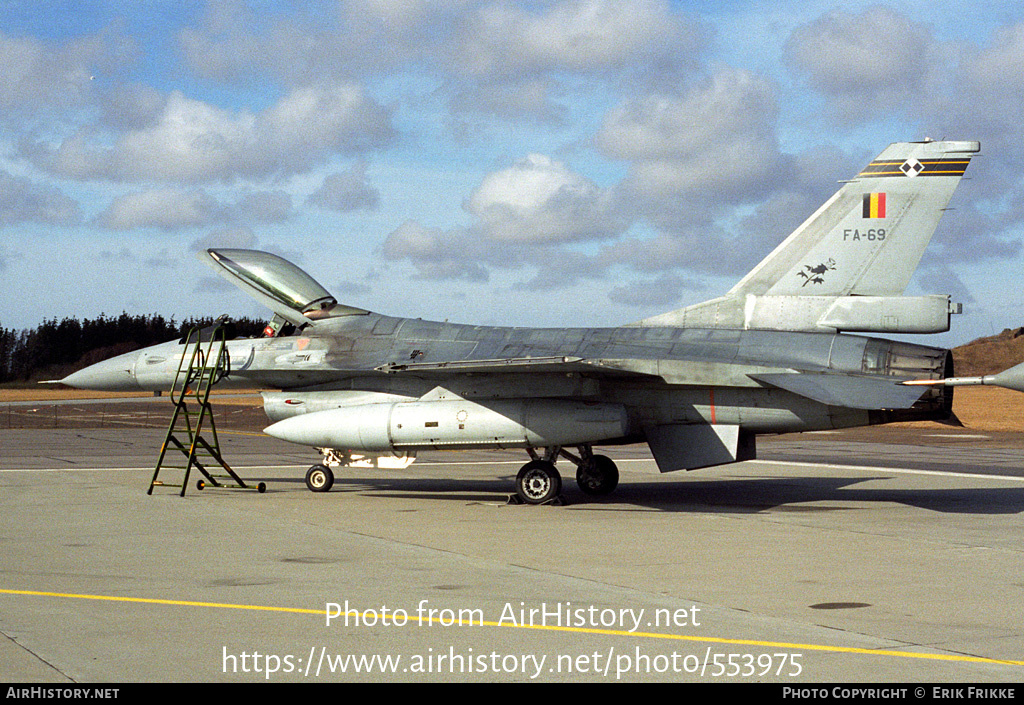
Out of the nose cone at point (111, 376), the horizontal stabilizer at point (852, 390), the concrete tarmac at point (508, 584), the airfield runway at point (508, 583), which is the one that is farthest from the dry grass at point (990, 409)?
the nose cone at point (111, 376)

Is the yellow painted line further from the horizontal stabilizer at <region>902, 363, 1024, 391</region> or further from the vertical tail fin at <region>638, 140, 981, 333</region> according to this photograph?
the vertical tail fin at <region>638, 140, 981, 333</region>

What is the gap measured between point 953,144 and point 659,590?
29.2 feet

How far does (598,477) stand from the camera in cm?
1658

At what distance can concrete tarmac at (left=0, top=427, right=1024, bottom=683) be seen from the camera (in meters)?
6.07

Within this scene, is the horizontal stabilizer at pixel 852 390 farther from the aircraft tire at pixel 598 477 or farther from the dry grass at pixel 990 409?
the dry grass at pixel 990 409

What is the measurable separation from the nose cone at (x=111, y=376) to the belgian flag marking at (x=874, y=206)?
11960 mm

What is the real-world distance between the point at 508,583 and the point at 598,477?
7.92 m

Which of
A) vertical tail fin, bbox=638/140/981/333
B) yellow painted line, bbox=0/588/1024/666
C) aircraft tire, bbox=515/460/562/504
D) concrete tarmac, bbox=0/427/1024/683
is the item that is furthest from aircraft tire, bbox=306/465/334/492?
yellow painted line, bbox=0/588/1024/666

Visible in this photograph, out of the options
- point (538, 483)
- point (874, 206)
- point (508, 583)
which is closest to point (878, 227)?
point (874, 206)

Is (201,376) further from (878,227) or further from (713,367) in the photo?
(878,227)

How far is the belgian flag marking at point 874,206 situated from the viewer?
47.1 feet

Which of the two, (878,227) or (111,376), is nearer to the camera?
(878,227)

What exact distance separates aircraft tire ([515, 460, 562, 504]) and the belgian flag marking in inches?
226
